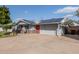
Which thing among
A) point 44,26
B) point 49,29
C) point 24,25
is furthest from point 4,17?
point 49,29

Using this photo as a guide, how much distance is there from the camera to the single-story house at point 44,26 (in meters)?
4.27

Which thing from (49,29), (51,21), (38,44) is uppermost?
(51,21)

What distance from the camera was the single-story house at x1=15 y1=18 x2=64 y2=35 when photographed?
168 inches

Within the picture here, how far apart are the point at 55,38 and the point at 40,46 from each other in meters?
0.33

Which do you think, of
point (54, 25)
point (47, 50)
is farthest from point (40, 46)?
point (54, 25)

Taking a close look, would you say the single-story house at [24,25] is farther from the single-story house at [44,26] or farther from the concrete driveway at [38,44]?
the concrete driveway at [38,44]

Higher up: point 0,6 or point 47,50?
point 0,6

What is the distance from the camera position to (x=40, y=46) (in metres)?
4.25

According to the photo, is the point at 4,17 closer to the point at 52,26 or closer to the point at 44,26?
→ the point at 44,26

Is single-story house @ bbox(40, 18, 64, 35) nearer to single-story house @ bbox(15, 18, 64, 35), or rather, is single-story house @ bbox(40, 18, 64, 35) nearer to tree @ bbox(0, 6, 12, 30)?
single-story house @ bbox(15, 18, 64, 35)

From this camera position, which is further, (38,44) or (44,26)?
(44,26)

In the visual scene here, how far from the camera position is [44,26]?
14.4 feet

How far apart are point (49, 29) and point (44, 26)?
0.12 meters
